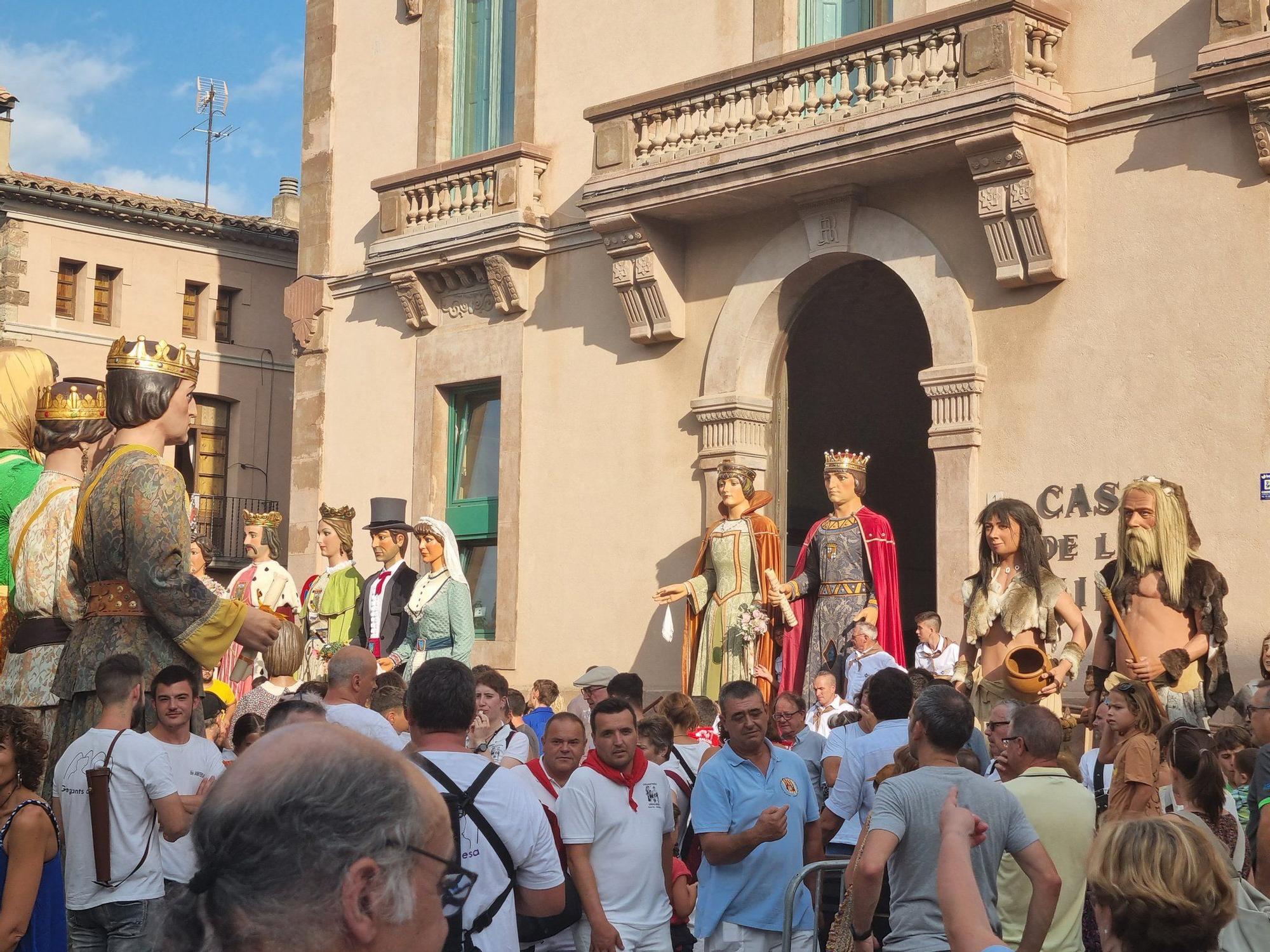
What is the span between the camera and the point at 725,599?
48.1 ft

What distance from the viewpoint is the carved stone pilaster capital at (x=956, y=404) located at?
45.8ft

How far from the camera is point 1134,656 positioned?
993 centimetres

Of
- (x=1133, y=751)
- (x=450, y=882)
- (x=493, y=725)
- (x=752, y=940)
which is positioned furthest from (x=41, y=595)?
(x=450, y=882)

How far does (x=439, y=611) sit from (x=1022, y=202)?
19.1ft

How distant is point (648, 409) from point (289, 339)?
58.7ft

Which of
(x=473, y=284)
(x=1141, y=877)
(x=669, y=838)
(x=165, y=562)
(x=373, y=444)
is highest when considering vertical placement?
(x=473, y=284)

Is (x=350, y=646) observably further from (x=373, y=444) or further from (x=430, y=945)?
(x=373, y=444)

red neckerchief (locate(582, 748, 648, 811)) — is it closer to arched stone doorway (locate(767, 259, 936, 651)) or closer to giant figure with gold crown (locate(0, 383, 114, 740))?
giant figure with gold crown (locate(0, 383, 114, 740))

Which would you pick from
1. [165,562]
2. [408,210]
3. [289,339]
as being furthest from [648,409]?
[289,339]

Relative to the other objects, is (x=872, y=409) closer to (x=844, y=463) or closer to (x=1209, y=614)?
(x=844, y=463)

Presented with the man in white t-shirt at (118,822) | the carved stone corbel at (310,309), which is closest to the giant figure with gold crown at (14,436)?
the man in white t-shirt at (118,822)

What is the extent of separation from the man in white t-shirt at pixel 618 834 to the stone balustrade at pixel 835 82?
8.32 m

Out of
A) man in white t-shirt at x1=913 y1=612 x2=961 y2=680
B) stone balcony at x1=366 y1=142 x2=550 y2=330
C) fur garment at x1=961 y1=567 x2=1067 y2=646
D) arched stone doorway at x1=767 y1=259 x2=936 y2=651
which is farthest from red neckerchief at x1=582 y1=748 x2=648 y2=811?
arched stone doorway at x1=767 y1=259 x2=936 y2=651

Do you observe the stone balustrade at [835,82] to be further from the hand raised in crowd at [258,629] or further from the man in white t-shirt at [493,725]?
the hand raised in crowd at [258,629]
